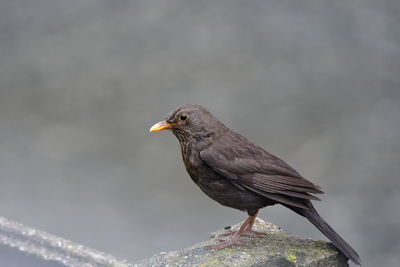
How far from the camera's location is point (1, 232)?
7.53 meters

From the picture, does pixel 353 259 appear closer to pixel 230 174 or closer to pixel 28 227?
pixel 230 174

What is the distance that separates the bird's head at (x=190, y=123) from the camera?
723 centimetres

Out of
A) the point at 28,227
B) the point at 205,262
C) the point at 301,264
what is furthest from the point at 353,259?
the point at 28,227

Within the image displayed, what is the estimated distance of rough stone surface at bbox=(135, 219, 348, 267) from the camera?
7.11 metres

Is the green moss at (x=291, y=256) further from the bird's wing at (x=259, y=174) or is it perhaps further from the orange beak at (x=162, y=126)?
the orange beak at (x=162, y=126)

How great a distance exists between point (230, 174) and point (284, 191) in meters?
0.30

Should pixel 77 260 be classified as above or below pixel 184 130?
below

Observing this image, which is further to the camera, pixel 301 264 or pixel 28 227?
pixel 28 227

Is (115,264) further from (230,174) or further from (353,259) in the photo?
(353,259)

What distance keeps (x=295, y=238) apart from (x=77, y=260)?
1.22 meters

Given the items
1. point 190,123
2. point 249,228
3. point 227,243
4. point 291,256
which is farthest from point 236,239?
point 190,123

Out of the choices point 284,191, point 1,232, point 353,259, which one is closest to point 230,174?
point 284,191

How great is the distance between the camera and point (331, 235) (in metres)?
7.20

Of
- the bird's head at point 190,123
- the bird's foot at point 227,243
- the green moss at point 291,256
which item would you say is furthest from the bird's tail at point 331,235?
the bird's head at point 190,123
